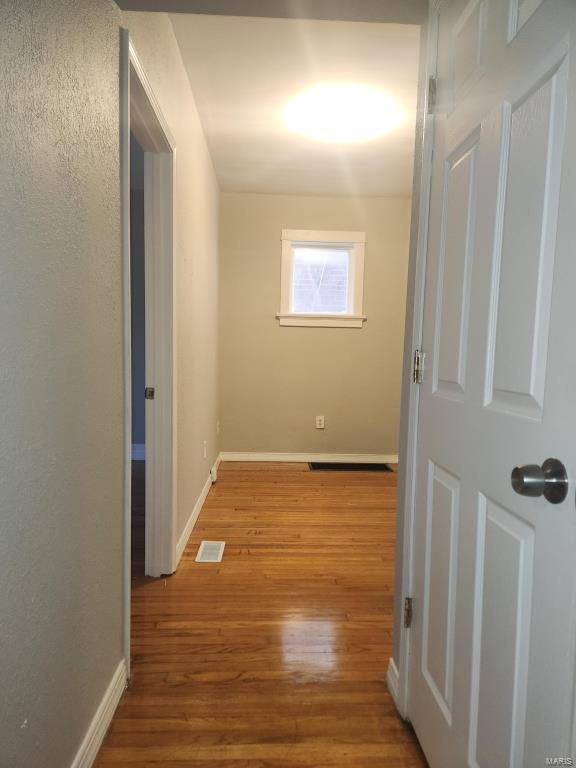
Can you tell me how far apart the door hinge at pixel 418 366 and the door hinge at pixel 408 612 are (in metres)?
0.68

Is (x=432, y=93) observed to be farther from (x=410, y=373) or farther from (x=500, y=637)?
(x=500, y=637)

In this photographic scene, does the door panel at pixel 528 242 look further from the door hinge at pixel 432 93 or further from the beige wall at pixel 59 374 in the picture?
the beige wall at pixel 59 374

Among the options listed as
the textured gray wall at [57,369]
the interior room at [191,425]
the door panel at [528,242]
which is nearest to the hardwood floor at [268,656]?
the interior room at [191,425]

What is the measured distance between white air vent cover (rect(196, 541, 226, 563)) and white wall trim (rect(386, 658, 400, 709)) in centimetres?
118

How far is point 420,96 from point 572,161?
0.92 m

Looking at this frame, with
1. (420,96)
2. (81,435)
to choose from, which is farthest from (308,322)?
(81,435)

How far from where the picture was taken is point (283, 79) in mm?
2590

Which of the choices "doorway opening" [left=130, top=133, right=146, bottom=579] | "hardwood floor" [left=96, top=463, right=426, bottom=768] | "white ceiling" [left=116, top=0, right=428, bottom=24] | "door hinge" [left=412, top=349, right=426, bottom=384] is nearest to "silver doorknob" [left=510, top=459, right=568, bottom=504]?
"door hinge" [left=412, top=349, right=426, bottom=384]

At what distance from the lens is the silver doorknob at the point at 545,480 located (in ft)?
2.33

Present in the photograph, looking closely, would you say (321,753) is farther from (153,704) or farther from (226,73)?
(226,73)

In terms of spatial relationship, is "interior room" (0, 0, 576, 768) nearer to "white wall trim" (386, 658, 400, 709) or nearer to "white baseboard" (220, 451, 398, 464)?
"white wall trim" (386, 658, 400, 709)

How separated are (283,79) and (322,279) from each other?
2.20 m

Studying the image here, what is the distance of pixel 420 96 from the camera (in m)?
1.44

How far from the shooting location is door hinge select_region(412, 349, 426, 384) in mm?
1384
